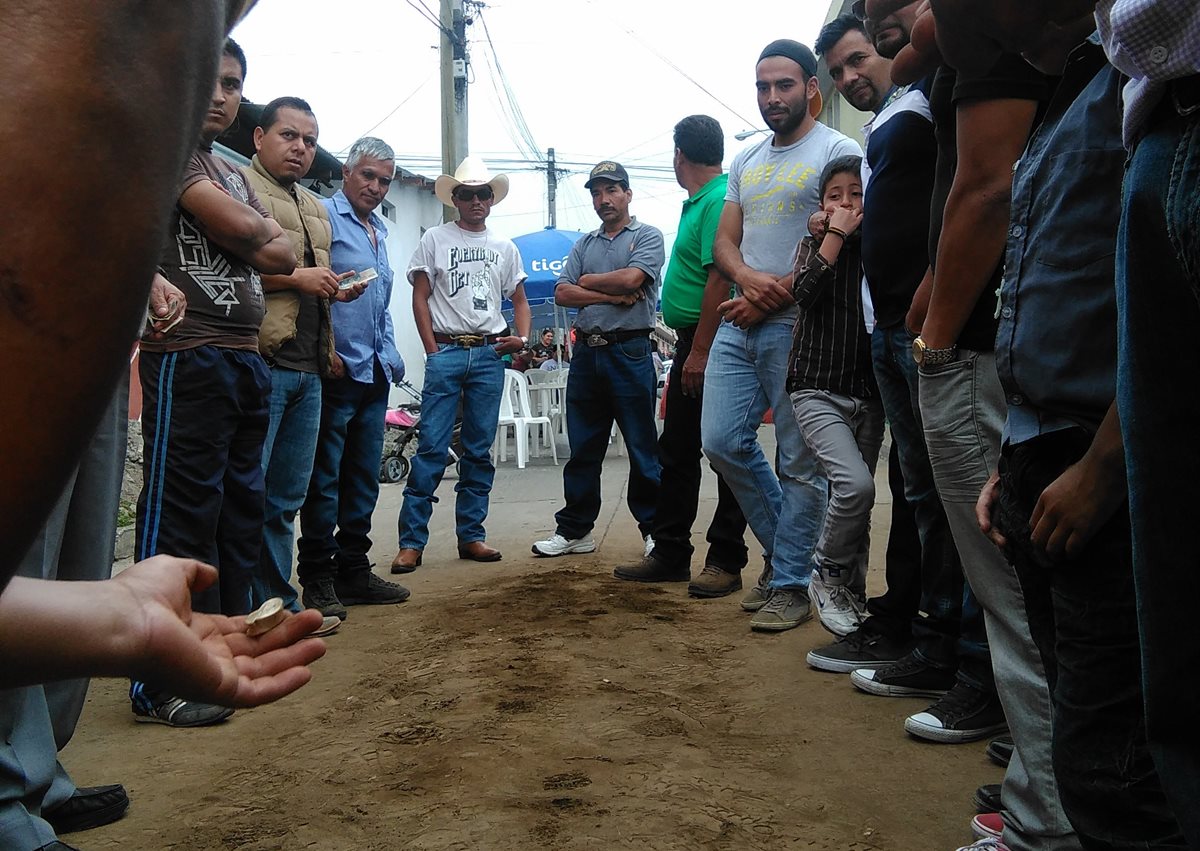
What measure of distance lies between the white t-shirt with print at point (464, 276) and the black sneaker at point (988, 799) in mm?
3975

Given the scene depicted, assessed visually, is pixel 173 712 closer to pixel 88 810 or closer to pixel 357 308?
pixel 88 810

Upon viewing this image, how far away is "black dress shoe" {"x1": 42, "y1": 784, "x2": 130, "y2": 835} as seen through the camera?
2.36 meters

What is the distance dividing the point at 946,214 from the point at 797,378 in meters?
1.78

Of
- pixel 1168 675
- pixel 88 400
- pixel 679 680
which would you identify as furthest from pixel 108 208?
pixel 679 680

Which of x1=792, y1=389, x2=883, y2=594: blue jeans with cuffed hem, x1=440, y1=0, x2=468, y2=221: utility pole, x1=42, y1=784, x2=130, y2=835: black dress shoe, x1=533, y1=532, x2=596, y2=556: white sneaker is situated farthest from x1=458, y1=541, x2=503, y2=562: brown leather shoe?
x1=440, y1=0, x2=468, y2=221: utility pole

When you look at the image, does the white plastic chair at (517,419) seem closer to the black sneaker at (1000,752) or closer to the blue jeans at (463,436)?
the blue jeans at (463,436)

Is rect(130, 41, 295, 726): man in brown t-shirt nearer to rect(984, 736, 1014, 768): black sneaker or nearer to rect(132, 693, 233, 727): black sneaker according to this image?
rect(132, 693, 233, 727): black sneaker

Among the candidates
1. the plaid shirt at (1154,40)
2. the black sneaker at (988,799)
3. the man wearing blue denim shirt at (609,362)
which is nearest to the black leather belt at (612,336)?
the man wearing blue denim shirt at (609,362)

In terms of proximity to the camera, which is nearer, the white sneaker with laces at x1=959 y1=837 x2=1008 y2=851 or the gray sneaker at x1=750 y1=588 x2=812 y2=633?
the white sneaker with laces at x1=959 y1=837 x2=1008 y2=851

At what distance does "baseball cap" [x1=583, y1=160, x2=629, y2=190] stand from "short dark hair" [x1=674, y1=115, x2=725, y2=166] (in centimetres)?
88

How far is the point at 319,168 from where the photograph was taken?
33.8 feet

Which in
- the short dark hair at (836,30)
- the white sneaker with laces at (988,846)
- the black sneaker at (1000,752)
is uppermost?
the short dark hair at (836,30)

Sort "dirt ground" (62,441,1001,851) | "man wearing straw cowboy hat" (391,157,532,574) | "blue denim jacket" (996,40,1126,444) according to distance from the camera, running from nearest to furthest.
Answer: "blue denim jacket" (996,40,1126,444) → "dirt ground" (62,441,1001,851) → "man wearing straw cowboy hat" (391,157,532,574)

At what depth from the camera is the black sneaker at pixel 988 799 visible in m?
2.32
